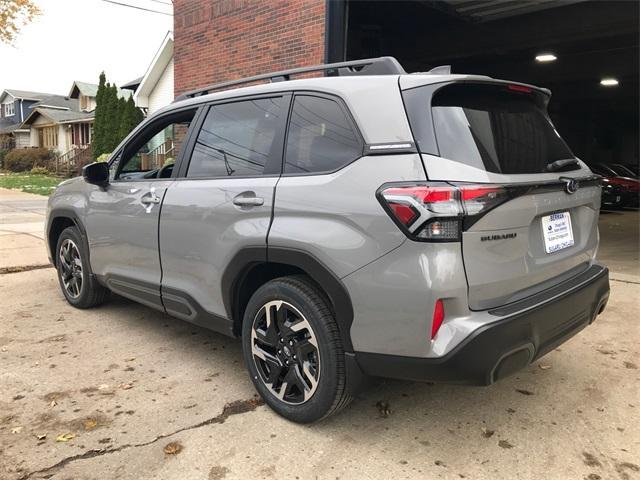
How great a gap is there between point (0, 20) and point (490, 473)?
25.7 meters

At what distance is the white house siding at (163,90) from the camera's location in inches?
890

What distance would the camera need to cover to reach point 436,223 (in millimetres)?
2275

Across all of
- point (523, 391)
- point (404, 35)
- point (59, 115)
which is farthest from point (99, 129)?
point (523, 391)

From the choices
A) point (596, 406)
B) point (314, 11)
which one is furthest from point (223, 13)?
point (596, 406)

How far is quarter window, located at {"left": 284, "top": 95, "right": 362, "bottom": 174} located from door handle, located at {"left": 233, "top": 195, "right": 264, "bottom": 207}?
225 millimetres

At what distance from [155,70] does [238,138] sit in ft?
69.8

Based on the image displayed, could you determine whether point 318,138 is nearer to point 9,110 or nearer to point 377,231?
point 377,231

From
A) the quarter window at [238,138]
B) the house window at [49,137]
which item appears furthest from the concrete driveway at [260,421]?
the house window at [49,137]

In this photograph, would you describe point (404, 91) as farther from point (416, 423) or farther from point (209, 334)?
point (209, 334)

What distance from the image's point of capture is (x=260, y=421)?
2982 millimetres

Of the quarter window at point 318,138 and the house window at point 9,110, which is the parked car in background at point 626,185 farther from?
the house window at point 9,110

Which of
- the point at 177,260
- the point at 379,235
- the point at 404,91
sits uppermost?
the point at 404,91

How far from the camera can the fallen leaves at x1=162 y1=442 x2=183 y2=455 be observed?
8.76ft

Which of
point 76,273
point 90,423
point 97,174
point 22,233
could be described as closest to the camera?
point 90,423
